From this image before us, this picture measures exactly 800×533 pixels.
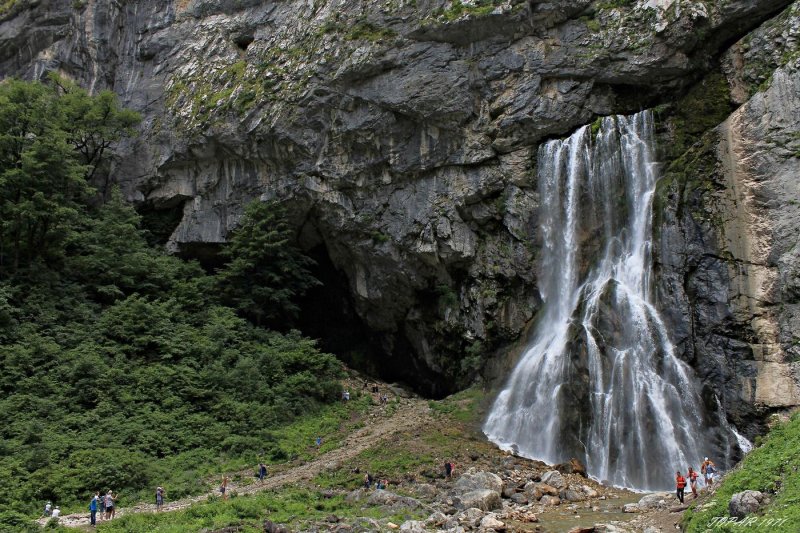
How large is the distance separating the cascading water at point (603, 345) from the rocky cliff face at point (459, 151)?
3.07ft

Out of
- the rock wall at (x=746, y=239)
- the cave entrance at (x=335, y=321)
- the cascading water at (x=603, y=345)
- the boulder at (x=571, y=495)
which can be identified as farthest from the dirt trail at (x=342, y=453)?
the rock wall at (x=746, y=239)

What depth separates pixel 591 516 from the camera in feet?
48.5

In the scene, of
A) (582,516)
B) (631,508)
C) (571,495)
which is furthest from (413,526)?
(631,508)

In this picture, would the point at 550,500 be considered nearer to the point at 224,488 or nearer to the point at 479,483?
the point at 479,483

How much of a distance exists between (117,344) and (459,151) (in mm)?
16120

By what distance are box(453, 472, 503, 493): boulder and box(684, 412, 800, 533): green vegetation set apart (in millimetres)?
5207

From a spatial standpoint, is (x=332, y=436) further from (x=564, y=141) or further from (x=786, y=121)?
(x=786, y=121)

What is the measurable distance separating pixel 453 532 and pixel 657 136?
60.0 feet

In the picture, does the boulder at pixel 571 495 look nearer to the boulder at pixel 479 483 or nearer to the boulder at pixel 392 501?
the boulder at pixel 479 483

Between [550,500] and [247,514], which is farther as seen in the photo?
[550,500]

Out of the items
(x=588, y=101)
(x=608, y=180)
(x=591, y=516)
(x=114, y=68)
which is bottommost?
(x=591, y=516)

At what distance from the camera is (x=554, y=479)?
17.5m

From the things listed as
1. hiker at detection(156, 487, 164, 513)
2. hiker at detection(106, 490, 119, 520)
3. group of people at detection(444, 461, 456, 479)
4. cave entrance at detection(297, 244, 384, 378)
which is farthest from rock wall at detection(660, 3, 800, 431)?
hiker at detection(106, 490, 119, 520)

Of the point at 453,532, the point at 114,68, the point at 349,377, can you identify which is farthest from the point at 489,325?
the point at 114,68
